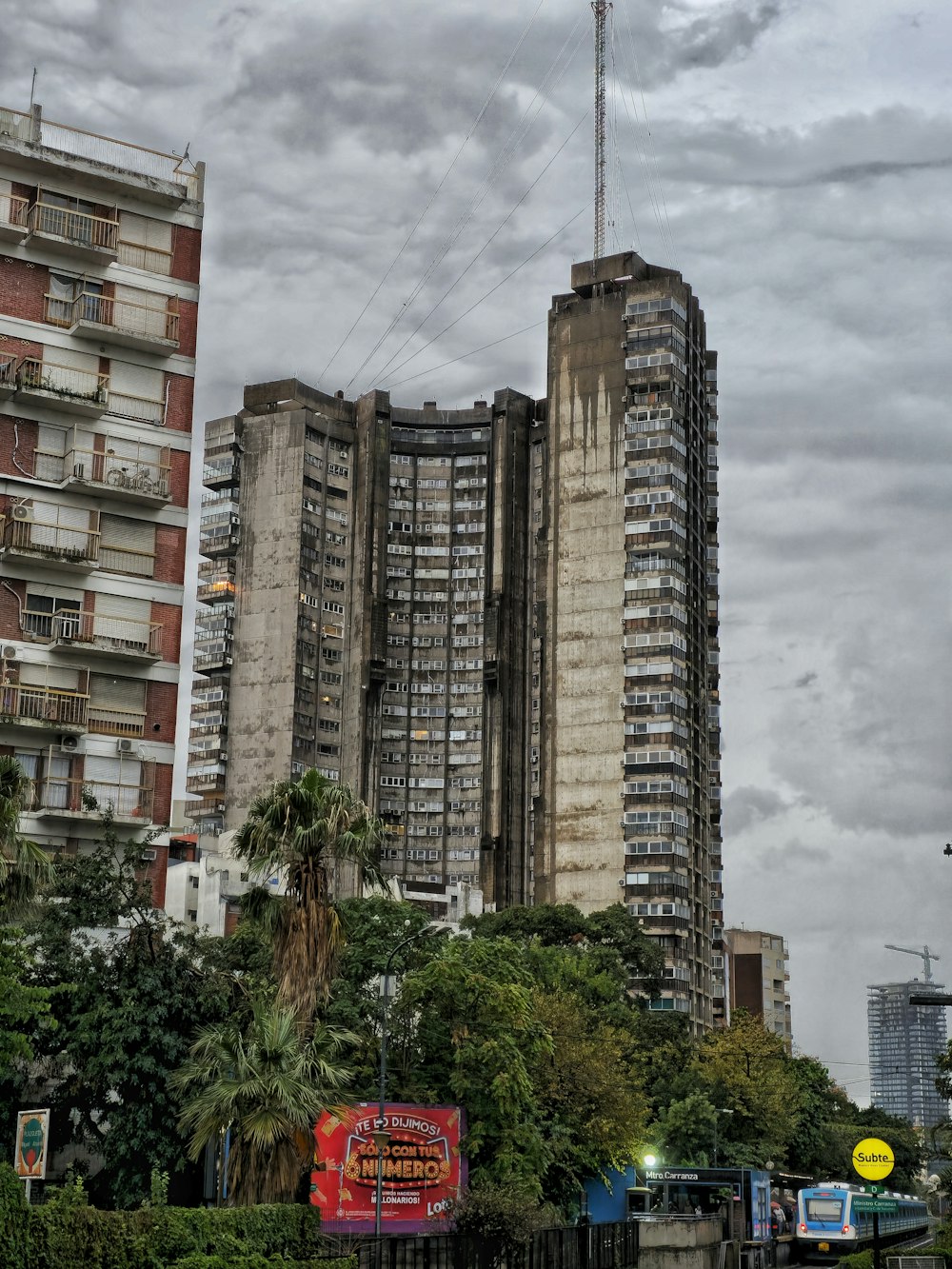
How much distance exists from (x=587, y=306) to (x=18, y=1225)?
133014 millimetres

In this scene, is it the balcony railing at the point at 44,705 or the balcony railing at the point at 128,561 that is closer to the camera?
the balcony railing at the point at 44,705

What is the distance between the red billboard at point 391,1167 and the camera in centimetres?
4741

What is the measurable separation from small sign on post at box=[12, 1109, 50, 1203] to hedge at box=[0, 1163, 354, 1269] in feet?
1.08

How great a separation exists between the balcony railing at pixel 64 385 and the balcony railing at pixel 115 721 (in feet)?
36.1

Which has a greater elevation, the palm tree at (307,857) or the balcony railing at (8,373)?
the balcony railing at (8,373)

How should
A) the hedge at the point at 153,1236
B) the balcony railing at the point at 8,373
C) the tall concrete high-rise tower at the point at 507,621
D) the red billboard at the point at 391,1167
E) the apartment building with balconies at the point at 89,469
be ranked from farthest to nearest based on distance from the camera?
the tall concrete high-rise tower at the point at 507,621 < the balcony railing at the point at 8,373 < the apartment building with balconies at the point at 89,469 < the red billboard at the point at 391,1167 < the hedge at the point at 153,1236

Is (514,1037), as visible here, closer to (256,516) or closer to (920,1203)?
(920,1203)

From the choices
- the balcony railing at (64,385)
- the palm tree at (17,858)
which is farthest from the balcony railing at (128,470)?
the palm tree at (17,858)

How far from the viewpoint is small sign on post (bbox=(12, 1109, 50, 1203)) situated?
30.8 m

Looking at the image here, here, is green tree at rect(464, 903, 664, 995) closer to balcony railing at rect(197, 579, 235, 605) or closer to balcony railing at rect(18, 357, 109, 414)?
balcony railing at rect(197, 579, 235, 605)

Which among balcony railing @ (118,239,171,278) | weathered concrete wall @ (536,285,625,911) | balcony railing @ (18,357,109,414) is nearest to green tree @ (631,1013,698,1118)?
weathered concrete wall @ (536,285,625,911)

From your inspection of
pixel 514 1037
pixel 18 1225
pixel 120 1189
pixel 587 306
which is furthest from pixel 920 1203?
pixel 587 306

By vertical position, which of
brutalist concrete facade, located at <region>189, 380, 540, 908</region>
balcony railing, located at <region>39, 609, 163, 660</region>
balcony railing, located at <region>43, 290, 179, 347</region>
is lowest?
balcony railing, located at <region>39, 609, 163, 660</region>

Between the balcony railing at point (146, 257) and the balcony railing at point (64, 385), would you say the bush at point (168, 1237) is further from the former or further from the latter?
the balcony railing at point (146, 257)
